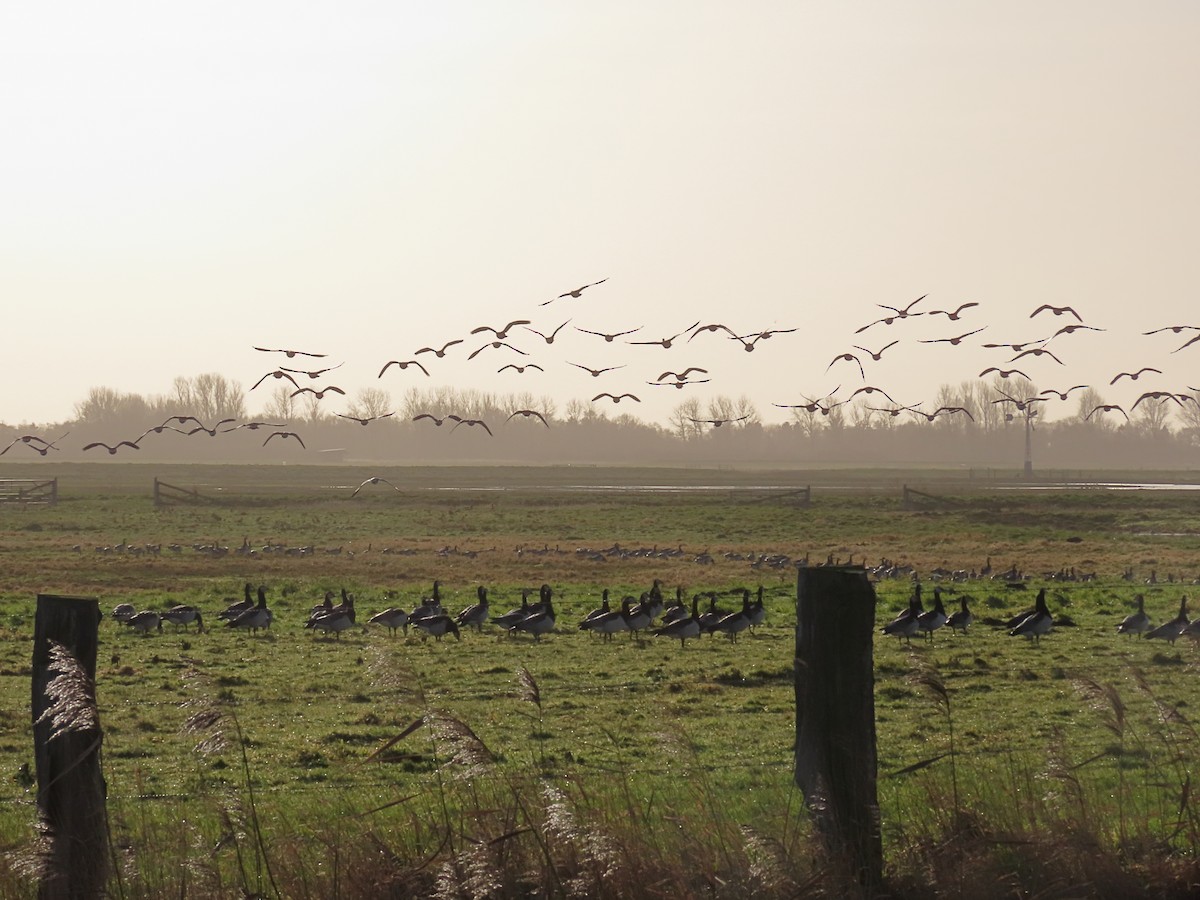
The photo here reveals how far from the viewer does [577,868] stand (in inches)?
286

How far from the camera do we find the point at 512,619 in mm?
26422

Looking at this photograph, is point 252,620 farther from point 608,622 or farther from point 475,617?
point 608,622

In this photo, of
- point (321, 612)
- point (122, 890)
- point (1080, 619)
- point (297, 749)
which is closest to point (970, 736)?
point (297, 749)

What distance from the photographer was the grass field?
24.1 feet

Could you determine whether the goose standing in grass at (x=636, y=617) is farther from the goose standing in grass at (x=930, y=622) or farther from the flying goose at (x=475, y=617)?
the goose standing in grass at (x=930, y=622)

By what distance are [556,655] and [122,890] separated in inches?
639

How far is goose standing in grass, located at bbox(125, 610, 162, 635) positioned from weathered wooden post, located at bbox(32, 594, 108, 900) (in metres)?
21.0

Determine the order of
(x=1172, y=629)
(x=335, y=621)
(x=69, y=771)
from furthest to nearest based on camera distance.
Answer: (x=335, y=621) < (x=1172, y=629) < (x=69, y=771)

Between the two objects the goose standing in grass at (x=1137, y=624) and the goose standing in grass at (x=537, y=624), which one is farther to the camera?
the goose standing in grass at (x=537, y=624)

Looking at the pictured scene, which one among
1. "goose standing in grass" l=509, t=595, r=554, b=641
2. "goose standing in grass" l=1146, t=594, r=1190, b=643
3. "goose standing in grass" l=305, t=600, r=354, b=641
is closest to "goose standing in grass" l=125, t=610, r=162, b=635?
"goose standing in grass" l=305, t=600, r=354, b=641

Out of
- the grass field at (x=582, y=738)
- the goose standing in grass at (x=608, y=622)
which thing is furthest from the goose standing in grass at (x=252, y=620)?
the goose standing in grass at (x=608, y=622)

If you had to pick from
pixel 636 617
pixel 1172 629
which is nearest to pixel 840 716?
pixel 1172 629

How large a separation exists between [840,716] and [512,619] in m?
19.6

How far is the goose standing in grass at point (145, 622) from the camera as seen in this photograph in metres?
27.1
